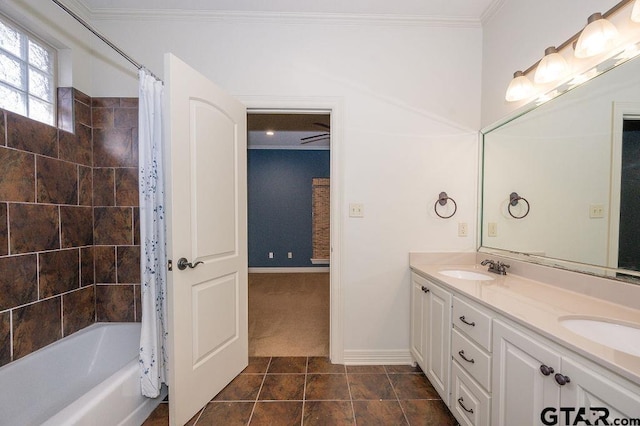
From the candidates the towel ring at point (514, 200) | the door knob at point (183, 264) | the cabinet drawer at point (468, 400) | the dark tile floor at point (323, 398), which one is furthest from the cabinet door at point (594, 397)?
the door knob at point (183, 264)

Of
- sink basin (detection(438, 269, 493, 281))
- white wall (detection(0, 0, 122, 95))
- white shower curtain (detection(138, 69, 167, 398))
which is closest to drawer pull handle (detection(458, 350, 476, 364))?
sink basin (detection(438, 269, 493, 281))

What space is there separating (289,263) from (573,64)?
4.80 meters

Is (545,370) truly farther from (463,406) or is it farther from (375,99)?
(375,99)

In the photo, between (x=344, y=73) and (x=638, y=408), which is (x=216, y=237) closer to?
(x=344, y=73)

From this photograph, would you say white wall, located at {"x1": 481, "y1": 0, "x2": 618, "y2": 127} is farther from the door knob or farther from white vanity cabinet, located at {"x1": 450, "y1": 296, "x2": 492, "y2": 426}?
the door knob

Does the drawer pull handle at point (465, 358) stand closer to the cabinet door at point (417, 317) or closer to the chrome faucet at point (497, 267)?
the cabinet door at point (417, 317)

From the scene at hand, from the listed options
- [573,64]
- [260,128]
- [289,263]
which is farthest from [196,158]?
[289,263]

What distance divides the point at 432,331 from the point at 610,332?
840mm

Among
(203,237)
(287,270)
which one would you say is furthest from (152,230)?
(287,270)

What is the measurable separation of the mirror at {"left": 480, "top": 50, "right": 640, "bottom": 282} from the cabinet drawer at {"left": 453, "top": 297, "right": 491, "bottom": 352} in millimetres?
598

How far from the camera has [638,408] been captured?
62cm

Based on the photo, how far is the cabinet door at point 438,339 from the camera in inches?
56.8

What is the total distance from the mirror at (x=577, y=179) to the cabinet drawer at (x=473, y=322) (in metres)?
0.60

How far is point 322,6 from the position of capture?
1842mm
